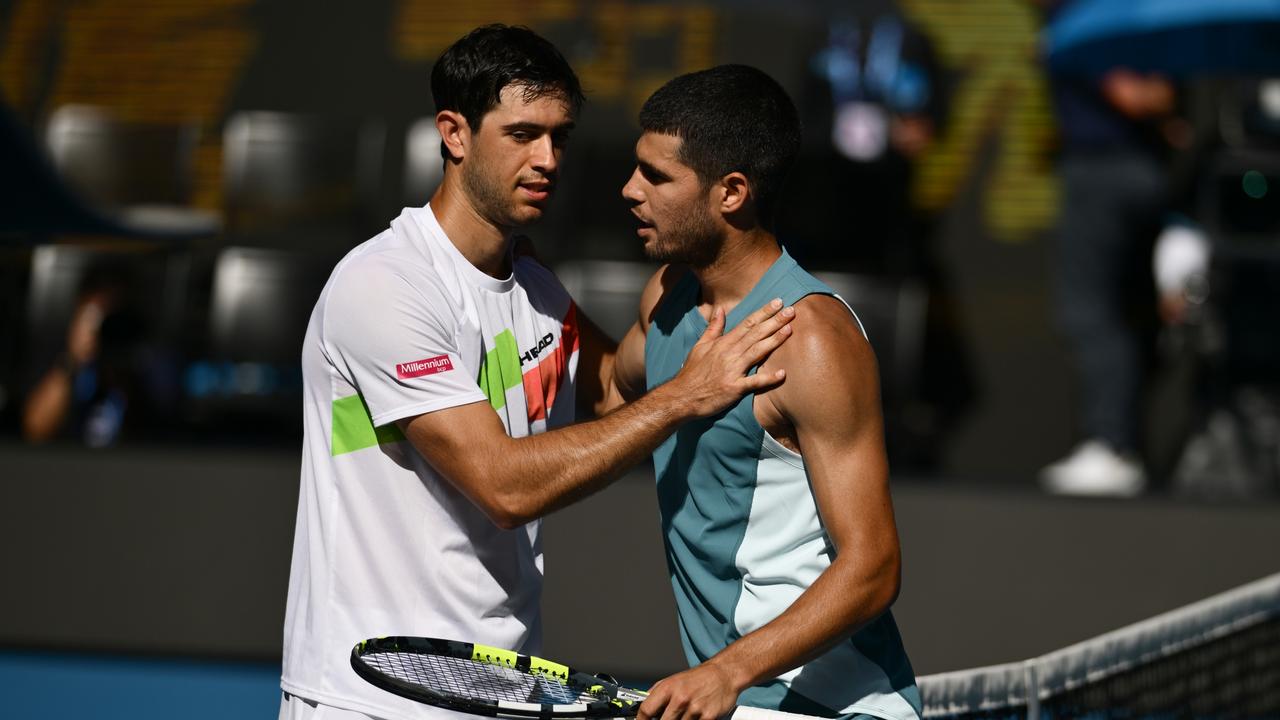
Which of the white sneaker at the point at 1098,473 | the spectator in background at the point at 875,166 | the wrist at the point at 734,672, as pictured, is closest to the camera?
the wrist at the point at 734,672

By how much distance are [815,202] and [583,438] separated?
538 centimetres

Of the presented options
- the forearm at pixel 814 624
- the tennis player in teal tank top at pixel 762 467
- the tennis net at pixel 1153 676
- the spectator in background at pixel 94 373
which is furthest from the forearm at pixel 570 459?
the spectator in background at pixel 94 373

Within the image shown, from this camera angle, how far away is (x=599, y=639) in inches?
234

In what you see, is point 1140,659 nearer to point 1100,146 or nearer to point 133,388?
point 1100,146

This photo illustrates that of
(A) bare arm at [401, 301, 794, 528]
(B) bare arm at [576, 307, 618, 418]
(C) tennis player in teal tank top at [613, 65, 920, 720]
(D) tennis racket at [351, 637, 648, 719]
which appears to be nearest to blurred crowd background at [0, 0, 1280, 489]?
(B) bare arm at [576, 307, 618, 418]

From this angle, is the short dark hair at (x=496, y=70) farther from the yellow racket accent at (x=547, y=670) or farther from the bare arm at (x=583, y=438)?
the yellow racket accent at (x=547, y=670)

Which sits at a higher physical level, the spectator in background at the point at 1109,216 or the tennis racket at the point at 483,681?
the spectator in background at the point at 1109,216

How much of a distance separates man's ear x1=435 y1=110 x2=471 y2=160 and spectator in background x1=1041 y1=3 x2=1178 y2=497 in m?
3.73

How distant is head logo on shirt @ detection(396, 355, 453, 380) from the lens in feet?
9.62

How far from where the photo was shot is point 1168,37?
625 cm

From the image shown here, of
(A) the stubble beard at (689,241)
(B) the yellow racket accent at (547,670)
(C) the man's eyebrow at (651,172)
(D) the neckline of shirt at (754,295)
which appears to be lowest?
(B) the yellow racket accent at (547,670)

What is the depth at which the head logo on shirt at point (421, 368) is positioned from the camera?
2.93 m

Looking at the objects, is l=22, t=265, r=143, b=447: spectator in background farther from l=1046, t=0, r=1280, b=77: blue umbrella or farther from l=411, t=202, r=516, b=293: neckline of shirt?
l=1046, t=0, r=1280, b=77: blue umbrella

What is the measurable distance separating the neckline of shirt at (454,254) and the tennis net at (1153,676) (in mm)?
1312
